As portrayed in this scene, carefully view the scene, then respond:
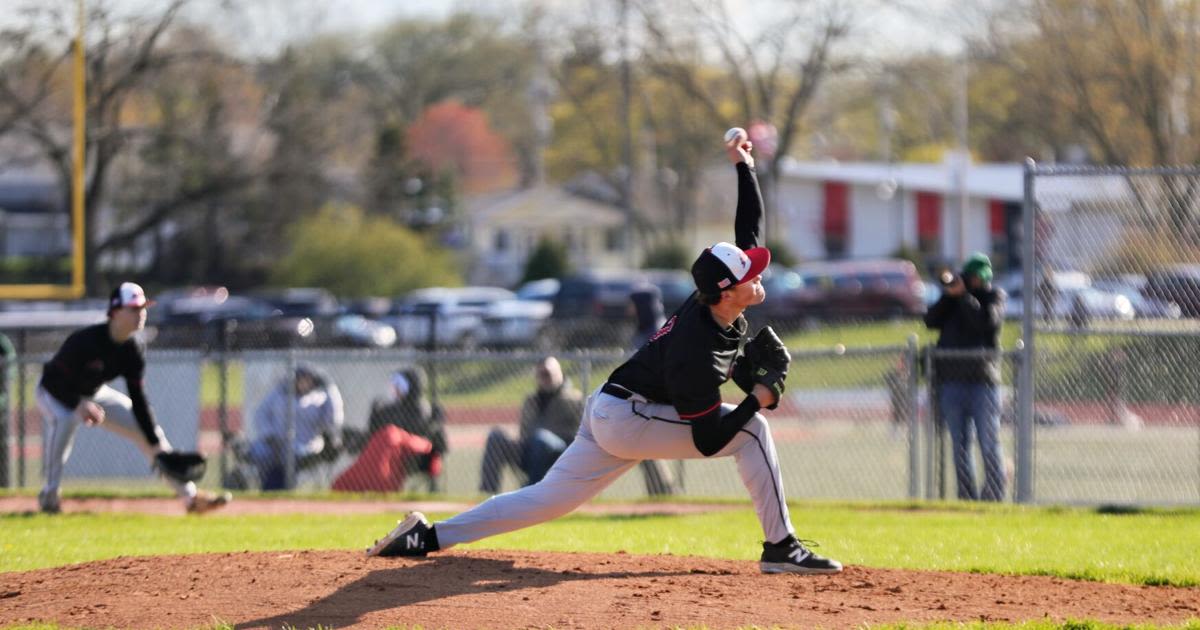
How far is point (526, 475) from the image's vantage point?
13320 millimetres

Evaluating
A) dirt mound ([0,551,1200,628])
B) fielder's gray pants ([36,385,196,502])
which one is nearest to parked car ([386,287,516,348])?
fielder's gray pants ([36,385,196,502])

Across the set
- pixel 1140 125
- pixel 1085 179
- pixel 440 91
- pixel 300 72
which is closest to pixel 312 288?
pixel 300 72

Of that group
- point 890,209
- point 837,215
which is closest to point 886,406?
point 890,209

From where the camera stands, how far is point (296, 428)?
1459cm

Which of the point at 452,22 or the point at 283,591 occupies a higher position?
the point at 452,22

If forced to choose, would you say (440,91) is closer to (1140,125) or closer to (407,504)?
(1140,125)

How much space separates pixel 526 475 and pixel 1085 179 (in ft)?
17.6

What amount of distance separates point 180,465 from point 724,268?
585 centimetres

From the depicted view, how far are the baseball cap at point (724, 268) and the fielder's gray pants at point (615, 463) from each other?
69 cm

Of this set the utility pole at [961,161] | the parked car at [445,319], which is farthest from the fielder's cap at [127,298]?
the utility pole at [961,161]

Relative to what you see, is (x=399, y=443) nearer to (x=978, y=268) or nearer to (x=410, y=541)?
(x=978, y=268)

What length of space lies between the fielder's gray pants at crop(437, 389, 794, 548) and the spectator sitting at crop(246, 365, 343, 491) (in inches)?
279

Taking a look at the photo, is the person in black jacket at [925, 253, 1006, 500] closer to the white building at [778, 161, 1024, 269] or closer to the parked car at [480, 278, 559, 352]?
the parked car at [480, 278, 559, 352]

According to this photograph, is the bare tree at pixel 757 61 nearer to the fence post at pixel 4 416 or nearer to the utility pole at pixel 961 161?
the utility pole at pixel 961 161
